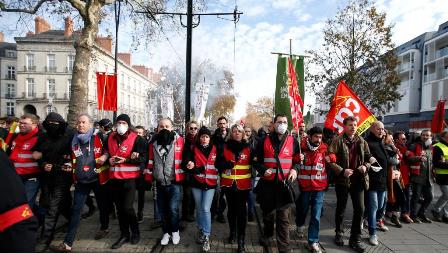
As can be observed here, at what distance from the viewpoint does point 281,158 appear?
16.8 ft

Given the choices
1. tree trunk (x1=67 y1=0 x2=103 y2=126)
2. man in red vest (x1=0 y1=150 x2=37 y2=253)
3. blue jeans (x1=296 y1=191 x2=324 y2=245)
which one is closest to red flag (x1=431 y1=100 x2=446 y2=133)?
blue jeans (x1=296 y1=191 x2=324 y2=245)

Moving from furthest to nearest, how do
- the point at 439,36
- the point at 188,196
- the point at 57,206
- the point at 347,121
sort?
the point at 439,36, the point at 188,196, the point at 347,121, the point at 57,206

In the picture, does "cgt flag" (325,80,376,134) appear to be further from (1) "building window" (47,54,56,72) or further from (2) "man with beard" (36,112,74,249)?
(1) "building window" (47,54,56,72)

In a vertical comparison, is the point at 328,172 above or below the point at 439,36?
below

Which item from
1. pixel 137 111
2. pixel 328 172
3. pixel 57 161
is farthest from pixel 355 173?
pixel 137 111

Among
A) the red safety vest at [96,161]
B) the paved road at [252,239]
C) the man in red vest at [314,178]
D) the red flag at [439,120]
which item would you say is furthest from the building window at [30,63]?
the man in red vest at [314,178]

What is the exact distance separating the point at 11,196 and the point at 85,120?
3.54 meters

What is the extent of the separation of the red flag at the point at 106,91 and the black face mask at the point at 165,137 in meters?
7.62

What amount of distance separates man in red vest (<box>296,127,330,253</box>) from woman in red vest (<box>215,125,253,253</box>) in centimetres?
90

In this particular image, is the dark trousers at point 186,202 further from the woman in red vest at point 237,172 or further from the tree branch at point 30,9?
the tree branch at point 30,9

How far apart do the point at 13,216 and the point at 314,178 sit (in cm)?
429

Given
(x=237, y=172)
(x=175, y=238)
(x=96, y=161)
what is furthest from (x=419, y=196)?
(x=96, y=161)

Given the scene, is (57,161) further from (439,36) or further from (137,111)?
(137,111)

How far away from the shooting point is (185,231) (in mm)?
6219
